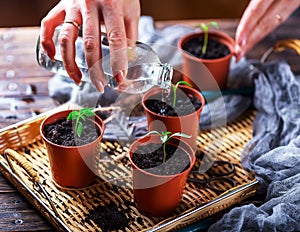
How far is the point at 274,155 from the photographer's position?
1.06 metres

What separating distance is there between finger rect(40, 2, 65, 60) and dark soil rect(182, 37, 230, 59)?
379mm

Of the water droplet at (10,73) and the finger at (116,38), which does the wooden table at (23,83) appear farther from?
the finger at (116,38)

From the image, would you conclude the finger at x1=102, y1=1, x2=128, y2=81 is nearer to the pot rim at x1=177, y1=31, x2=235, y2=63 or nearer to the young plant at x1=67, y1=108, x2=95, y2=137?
the young plant at x1=67, y1=108, x2=95, y2=137

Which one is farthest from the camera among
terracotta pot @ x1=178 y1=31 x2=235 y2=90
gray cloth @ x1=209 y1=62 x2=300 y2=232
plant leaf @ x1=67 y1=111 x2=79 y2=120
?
terracotta pot @ x1=178 y1=31 x2=235 y2=90

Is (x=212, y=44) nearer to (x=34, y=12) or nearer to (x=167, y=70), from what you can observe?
(x=167, y=70)

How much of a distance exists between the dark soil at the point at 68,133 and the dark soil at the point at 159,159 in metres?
0.10

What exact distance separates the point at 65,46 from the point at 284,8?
58 centimetres

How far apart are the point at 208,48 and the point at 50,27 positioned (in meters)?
0.45

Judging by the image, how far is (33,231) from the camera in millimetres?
969

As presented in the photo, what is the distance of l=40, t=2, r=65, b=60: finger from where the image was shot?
104 centimetres

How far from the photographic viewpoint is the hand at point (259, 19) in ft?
4.29

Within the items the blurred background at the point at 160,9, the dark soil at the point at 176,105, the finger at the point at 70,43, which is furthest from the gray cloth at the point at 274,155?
the blurred background at the point at 160,9

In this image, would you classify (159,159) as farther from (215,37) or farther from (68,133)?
(215,37)

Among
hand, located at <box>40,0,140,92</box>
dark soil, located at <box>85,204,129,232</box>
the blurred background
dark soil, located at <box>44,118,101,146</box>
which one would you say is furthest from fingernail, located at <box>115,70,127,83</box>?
the blurred background
